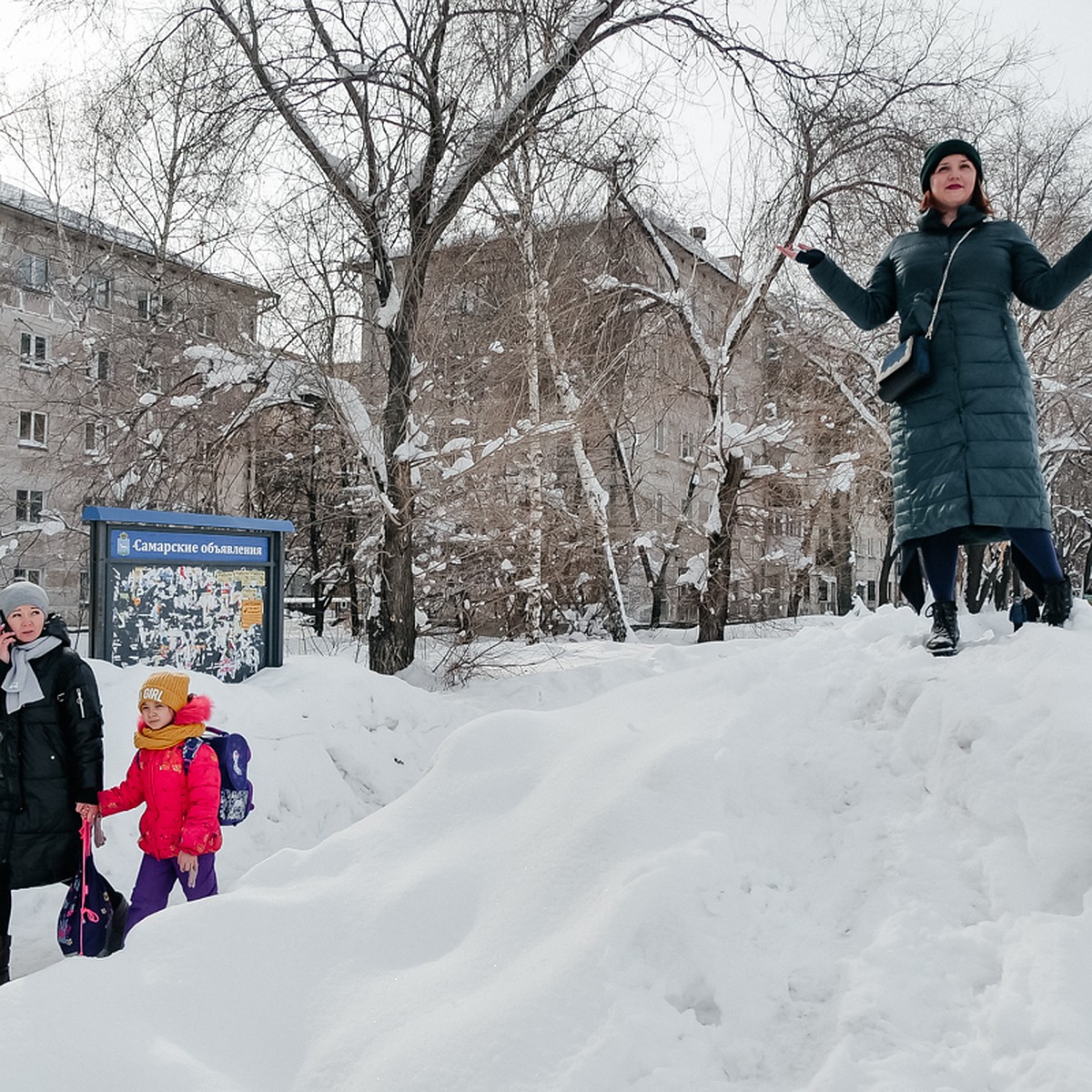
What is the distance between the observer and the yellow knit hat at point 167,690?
13.2 feet

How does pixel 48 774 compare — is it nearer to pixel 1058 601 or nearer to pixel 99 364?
pixel 1058 601

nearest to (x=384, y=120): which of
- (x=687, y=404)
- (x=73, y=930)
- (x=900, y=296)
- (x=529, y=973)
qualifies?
(x=900, y=296)

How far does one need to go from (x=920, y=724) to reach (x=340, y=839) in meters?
2.00

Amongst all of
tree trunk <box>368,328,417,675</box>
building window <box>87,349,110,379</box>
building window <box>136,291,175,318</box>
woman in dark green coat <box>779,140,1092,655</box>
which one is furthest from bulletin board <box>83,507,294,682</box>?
building window <box>87,349,110,379</box>

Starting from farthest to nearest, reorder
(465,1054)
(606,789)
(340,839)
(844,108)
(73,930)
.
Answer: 1. (844,108)
2. (73,930)
3. (340,839)
4. (606,789)
5. (465,1054)

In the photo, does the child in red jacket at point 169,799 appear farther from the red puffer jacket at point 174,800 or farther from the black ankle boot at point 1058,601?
the black ankle boot at point 1058,601

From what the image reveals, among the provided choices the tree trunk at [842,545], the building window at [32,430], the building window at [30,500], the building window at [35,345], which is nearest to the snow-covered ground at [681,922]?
the tree trunk at [842,545]

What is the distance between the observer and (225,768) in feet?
13.4

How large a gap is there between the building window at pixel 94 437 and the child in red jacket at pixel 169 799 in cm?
1087

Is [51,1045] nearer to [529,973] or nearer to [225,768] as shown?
[529,973]

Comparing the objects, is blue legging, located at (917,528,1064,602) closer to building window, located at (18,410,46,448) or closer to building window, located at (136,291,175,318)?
building window, located at (136,291,175,318)

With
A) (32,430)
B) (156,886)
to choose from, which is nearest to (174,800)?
(156,886)

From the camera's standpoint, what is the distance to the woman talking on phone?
4.01 m

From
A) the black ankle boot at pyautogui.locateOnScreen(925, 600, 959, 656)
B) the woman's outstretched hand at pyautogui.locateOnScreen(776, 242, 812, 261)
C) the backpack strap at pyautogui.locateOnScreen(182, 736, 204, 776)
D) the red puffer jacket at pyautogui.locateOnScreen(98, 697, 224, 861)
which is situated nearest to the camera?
the black ankle boot at pyautogui.locateOnScreen(925, 600, 959, 656)
